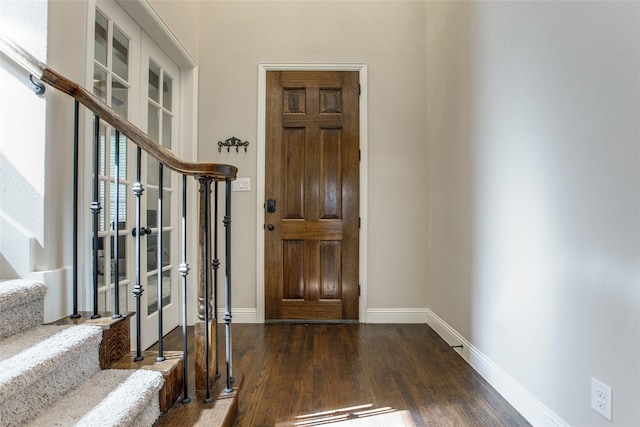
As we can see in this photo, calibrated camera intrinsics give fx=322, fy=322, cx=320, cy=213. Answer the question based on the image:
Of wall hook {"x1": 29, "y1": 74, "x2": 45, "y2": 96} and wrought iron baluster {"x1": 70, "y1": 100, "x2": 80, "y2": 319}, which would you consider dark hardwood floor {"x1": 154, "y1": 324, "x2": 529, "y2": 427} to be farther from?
wall hook {"x1": 29, "y1": 74, "x2": 45, "y2": 96}

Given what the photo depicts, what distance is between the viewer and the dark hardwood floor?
1502 millimetres

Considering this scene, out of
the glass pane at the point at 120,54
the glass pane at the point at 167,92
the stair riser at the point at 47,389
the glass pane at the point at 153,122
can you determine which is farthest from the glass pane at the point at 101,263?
the glass pane at the point at 167,92

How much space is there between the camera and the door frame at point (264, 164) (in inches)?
113

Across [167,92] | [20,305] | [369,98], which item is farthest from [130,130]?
[369,98]

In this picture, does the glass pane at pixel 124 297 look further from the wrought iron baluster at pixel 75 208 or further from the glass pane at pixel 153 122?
the glass pane at pixel 153 122

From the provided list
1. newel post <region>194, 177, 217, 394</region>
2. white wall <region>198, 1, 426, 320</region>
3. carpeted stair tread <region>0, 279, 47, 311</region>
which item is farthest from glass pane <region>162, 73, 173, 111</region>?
carpeted stair tread <region>0, 279, 47, 311</region>

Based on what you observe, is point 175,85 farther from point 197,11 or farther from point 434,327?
point 434,327

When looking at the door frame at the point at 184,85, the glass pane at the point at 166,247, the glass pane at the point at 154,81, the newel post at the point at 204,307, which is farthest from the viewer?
the glass pane at the point at 166,247

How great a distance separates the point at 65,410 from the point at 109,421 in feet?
0.57

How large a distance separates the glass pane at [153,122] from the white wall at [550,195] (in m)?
2.20

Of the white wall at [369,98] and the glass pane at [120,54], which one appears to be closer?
the glass pane at [120,54]

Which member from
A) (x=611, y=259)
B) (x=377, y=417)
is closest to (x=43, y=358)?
(x=377, y=417)

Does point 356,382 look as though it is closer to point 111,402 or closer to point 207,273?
point 207,273

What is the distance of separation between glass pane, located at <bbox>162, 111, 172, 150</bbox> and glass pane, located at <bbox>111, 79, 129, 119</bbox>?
51 centimetres
